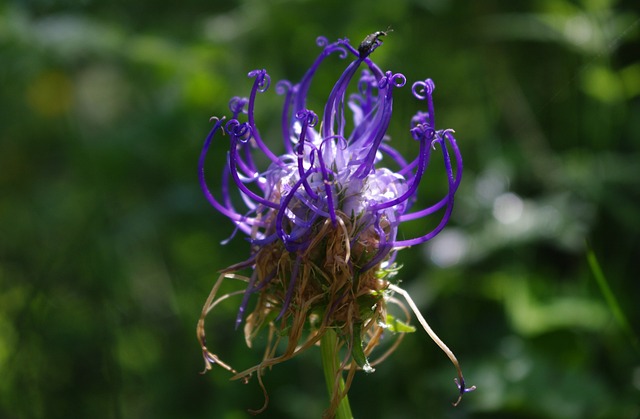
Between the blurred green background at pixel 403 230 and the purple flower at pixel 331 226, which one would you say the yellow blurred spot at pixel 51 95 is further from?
the purple flower at pixel 331 226

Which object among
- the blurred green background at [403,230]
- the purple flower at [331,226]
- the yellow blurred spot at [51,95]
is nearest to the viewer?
the purple flower at [331,226]

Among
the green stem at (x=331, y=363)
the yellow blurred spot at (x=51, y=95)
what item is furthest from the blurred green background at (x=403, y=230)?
the green stem at (x=331, y=363)

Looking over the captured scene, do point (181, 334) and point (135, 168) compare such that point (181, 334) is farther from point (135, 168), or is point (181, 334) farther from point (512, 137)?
point (512, 137)

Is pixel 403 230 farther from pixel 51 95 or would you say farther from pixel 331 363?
pixel 51 95

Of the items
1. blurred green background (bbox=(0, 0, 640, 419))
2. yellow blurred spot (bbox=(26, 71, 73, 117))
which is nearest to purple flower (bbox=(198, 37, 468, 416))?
blurred green background (bbox=(0, 0, 640, 419))

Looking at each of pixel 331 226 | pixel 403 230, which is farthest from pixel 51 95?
pixel 331 226
